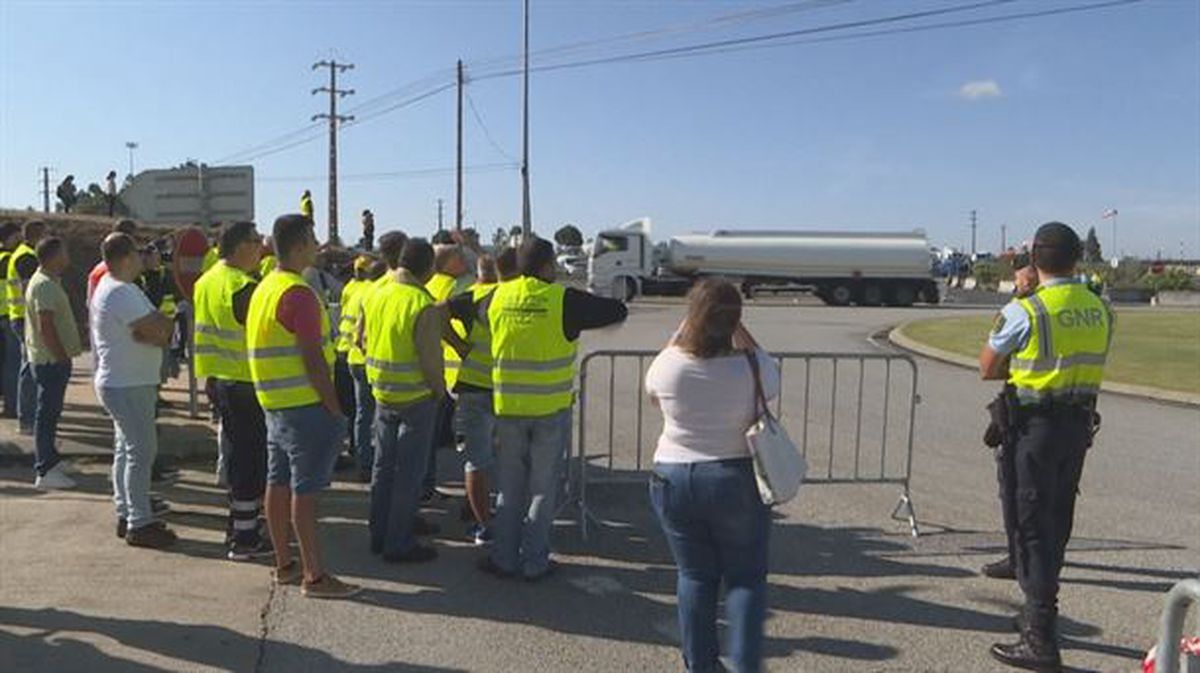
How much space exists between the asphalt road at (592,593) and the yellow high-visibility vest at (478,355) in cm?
108

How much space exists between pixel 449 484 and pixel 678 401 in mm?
4644

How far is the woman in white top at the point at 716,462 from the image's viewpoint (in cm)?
373

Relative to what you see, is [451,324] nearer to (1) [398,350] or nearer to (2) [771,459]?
(1) [398,350]

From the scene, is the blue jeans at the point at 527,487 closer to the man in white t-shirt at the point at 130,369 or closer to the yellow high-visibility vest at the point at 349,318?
the man in white t-shirt at the point at 130,369

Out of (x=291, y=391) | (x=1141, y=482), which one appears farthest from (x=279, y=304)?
(x=1141, y=482)

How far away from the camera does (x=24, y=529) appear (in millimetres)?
6402

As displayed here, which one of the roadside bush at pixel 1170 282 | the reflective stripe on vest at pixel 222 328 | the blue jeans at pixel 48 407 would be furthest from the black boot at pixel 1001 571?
the roadside bush at pixel 1170 282

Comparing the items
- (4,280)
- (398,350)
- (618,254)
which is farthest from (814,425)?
(618,254)

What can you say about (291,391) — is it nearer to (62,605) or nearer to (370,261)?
(62,605)

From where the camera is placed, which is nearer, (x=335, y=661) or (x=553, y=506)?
(x=335, y=661)

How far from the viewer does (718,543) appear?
3.79 meters

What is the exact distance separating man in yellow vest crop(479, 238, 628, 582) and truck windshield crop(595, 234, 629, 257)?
3535 cm

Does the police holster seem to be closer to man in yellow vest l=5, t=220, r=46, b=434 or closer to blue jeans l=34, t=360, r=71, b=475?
blue jeans l=34, t=360, r=71, b=475

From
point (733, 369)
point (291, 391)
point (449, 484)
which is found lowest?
point (449, 484)
